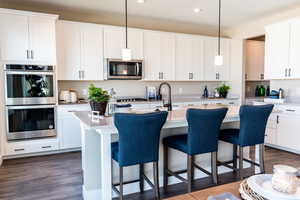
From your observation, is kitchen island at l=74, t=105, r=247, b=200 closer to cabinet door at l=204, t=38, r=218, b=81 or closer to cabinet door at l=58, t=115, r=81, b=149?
cabinet door at l=58, t=115, r=81, b=149

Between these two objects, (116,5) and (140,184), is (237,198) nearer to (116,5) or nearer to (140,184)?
(140,184)

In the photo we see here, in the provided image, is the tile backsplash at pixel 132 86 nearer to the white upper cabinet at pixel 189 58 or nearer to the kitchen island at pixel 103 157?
the white upper cabinet at pixel 189 58

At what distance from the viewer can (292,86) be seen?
185 inches

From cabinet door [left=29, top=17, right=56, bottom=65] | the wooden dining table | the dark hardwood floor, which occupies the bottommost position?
the dark hardwood floor

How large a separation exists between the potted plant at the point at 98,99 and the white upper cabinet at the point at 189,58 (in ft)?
10.2

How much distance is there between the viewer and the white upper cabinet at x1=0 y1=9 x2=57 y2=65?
3.70 metres

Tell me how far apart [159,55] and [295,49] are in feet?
8.68

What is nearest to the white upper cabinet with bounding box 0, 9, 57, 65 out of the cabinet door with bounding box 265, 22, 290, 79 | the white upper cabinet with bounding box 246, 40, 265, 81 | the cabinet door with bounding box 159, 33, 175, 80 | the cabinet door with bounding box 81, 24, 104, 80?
the cabinet door with bounding box 81, 24, 104, 80

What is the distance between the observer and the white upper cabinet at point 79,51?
427 centimetres

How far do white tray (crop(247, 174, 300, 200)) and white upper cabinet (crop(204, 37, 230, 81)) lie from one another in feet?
15.3

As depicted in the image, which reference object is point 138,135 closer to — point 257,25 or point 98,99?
point 98,99

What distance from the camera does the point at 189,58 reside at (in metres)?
5.49

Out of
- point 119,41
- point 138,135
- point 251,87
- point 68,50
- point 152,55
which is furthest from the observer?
point 251,87

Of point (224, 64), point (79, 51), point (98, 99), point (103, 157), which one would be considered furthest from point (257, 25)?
point (103, 157)
